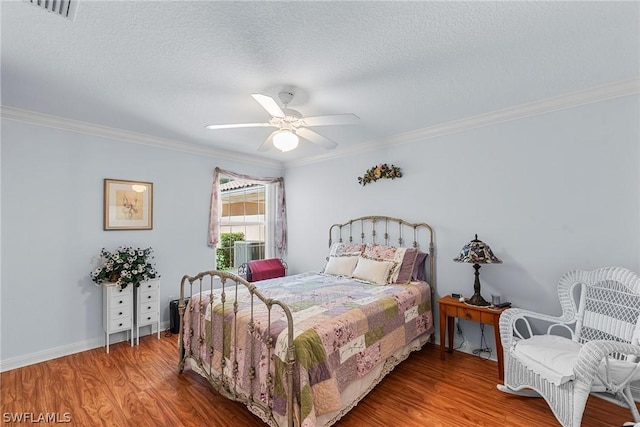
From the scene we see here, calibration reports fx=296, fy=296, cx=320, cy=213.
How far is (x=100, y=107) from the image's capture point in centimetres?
293

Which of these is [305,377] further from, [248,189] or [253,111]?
[248,189]

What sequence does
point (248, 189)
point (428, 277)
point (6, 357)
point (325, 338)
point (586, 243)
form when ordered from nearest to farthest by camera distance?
point (325, 338)
point (586, 243)
point (6, 357)
point (428, 277)
point (248, 189)

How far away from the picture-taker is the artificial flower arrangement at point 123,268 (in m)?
3.37

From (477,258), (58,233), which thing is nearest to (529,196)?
(477,258)

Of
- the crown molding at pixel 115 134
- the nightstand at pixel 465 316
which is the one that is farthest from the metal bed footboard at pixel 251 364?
the crown molding at pixel 115 134

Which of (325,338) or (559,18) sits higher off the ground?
(559,18)

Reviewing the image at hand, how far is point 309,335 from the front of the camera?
1995mm

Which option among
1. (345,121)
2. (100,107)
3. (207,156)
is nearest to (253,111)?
(345,121)

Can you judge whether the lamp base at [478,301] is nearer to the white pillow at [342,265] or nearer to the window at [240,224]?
the white pillow at [342,265]

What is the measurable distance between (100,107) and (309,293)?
2.78 metres

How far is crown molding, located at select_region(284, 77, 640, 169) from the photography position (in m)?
2.53

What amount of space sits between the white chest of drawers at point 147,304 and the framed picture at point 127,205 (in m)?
0.76

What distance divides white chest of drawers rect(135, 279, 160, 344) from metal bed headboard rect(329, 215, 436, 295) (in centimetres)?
251

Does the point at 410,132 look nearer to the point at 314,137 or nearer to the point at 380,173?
the point at 380,173
